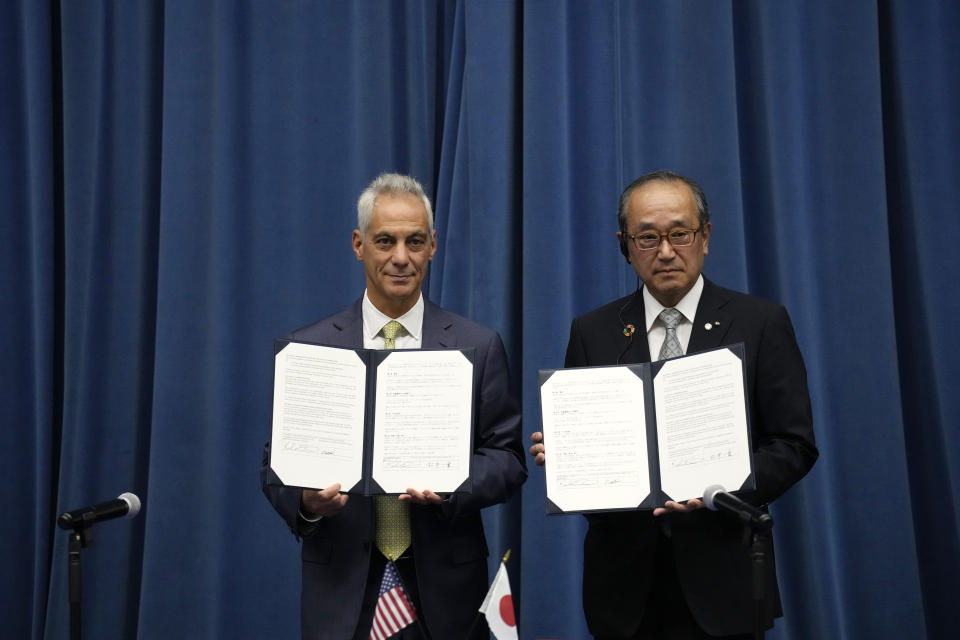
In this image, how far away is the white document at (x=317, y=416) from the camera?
87.1 inches

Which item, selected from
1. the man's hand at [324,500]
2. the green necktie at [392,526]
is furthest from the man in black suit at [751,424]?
the man's hand at [324,500]

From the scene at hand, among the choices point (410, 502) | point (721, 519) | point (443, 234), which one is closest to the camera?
point (721, 519)

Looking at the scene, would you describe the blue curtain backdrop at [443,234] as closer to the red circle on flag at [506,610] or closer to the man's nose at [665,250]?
the man's nose at [665,250]

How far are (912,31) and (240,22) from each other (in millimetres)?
2691

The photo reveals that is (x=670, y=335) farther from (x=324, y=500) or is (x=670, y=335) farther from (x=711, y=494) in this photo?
(x=324, y=500)

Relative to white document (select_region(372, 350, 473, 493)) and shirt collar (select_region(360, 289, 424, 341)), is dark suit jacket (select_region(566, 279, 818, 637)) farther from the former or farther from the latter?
shirt collar (select_region(360, 289, 424, 341))

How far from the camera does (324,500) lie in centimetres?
219

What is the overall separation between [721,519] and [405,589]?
0.78 m

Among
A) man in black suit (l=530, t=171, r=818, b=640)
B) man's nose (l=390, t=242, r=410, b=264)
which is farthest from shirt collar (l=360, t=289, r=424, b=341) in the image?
man in black suit (l=530, t=171, r=818, b=640)

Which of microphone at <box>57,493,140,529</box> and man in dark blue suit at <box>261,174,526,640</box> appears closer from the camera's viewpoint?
microphone at <box>57,493,140,529</box>

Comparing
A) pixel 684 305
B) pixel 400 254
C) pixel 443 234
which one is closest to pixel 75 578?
pixel 400 254

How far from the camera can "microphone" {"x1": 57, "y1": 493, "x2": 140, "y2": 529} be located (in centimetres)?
205

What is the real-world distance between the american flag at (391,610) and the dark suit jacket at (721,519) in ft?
1.43

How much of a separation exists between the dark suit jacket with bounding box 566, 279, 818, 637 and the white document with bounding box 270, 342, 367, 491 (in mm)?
Result: 607
